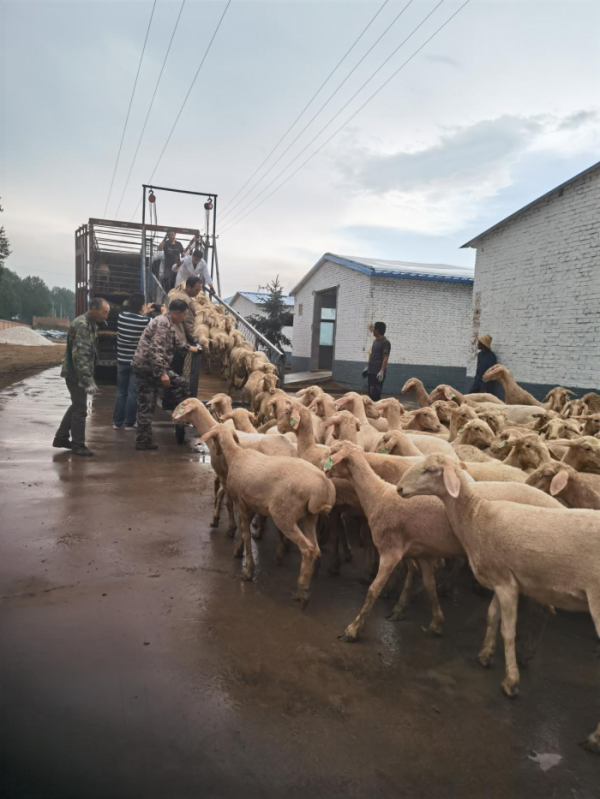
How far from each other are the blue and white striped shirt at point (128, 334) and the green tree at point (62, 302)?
158 metres

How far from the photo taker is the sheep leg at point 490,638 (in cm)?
329

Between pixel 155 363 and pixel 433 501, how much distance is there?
5424 millimetres

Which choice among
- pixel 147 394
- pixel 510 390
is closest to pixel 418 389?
pixel 510 390

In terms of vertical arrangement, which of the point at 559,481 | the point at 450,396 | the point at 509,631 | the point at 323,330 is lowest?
the point at 509,631

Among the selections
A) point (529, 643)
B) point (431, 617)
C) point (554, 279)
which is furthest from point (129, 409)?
point (554, 279)

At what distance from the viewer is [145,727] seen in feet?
8.52

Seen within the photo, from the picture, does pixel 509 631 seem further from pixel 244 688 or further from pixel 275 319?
pixel 275 319

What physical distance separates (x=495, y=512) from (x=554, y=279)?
34.6ft

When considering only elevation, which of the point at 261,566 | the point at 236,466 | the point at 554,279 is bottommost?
the point at 261,566

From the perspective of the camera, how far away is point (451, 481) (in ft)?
10.8

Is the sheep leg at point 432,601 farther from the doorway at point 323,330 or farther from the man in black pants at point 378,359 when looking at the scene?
the doorway at point 323,330

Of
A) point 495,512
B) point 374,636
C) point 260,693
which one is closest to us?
point 260,693

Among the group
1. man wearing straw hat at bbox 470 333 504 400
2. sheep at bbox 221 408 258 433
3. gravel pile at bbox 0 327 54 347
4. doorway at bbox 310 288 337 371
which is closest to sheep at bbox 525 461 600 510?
sheep at bbox 221 408 258 433

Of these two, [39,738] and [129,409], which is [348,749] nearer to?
[39,738]
